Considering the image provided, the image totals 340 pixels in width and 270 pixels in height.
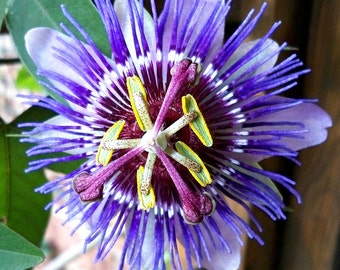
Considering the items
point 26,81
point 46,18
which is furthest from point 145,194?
point 26,81

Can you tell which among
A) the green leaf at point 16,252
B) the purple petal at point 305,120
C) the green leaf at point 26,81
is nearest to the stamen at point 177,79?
the purple petal at point 305,120

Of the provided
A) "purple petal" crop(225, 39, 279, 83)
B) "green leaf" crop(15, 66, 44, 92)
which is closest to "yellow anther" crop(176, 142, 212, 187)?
"purple petal" crop(225, 39, 279, 83)

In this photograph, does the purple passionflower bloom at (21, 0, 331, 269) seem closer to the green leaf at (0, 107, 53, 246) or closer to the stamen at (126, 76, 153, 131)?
the stamen at (126, 76, 153, 131)

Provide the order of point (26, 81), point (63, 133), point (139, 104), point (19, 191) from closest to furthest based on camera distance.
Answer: point (139, 104)
point (63, 133)
point (19, 191)
point (26, 81)

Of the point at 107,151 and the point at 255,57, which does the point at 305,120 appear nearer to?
the point at 255,57

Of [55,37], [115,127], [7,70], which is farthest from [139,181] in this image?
[7,70]

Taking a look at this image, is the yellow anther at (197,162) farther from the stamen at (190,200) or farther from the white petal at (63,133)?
the white petal at (63,133)

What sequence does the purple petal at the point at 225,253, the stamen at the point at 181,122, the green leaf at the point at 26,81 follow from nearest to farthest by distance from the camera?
the stamen at the point at 181,122 < the purple petal at the point at 225,253 < the green leaf at the point at 26,81
